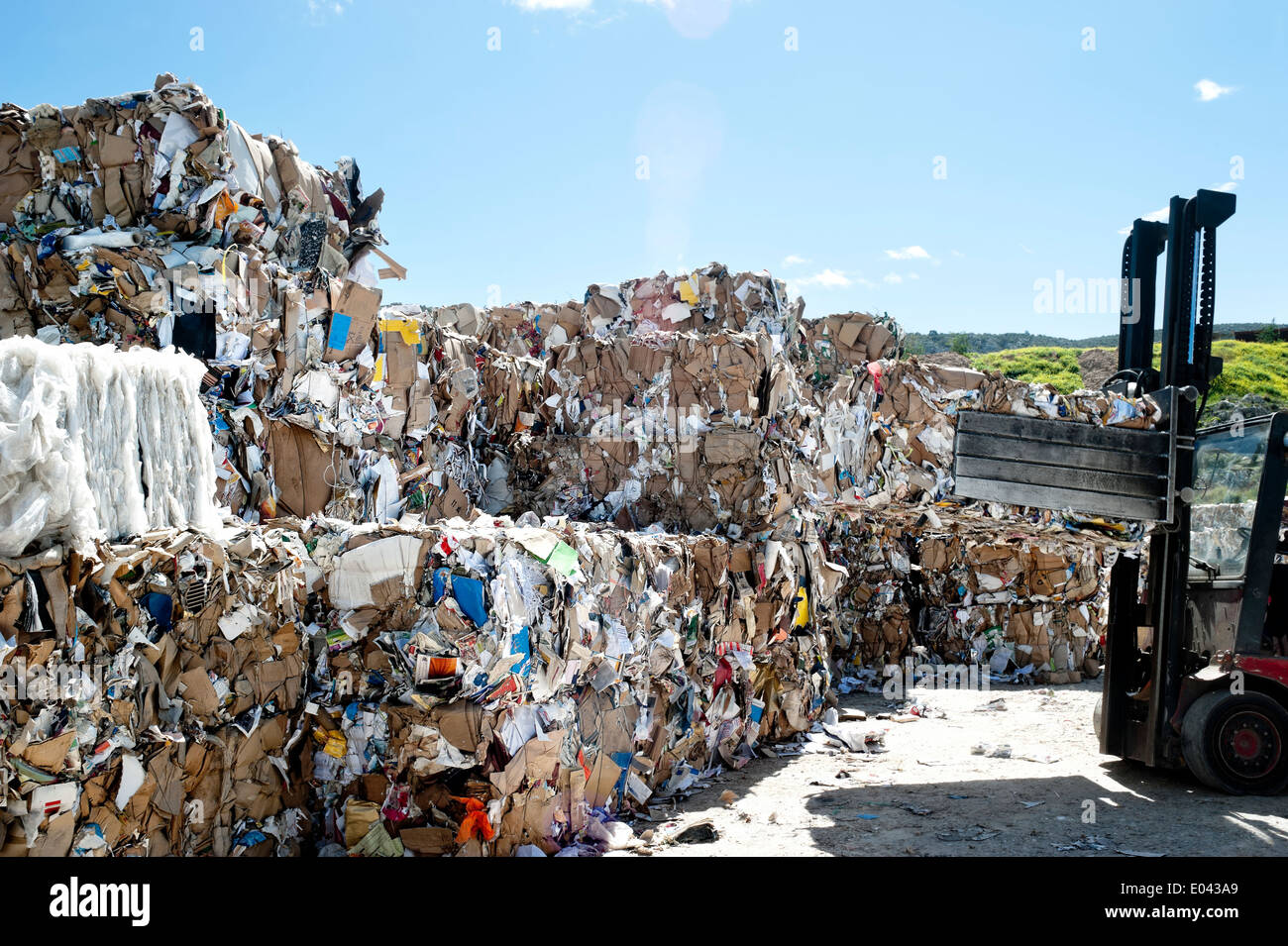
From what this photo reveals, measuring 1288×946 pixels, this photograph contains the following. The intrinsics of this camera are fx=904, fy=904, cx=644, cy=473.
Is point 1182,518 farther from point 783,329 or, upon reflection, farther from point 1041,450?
point 783,329

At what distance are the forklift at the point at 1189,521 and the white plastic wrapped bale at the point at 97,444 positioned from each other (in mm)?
3498

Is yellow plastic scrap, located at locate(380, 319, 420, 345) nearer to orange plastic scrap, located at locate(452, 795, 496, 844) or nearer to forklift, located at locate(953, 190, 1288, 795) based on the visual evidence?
orange plastic scrap, located at locate(452, 795, 496, 844)

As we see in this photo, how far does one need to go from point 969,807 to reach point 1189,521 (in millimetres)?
1994

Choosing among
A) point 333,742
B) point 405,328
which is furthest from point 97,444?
point 405,328

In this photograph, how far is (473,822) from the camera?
11.4 feet

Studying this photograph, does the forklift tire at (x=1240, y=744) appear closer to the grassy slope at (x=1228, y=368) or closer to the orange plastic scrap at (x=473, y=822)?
the orange plastic scrap at (x=473, y=822)

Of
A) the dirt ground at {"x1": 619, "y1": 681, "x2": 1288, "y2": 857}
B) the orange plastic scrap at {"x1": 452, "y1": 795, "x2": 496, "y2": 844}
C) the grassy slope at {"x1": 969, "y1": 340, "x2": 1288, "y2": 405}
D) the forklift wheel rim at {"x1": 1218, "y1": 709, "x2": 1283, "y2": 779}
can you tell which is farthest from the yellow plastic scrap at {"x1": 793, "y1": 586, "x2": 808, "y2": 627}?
the grassy slope at {"x1": 969, "y1": 340, "x2": 1288, "y2": 405}

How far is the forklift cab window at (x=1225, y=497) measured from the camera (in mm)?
4824

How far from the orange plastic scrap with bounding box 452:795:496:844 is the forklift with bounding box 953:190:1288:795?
2.78m

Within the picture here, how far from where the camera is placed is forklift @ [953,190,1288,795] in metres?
4.60

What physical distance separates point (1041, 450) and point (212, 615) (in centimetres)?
385

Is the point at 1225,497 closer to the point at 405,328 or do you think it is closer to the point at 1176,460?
the point at 1176,460

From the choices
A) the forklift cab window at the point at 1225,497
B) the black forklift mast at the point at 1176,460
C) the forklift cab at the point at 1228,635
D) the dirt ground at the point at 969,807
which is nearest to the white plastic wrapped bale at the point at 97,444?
the dirt ground at the point at 969,807
